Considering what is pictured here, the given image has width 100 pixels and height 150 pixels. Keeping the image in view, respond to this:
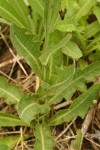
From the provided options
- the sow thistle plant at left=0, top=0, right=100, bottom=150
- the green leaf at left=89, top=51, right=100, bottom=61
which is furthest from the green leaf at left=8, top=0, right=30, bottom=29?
the green leaf at left=89, top=51, right=100, bottom=61

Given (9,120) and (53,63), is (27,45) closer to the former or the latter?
(53,63)

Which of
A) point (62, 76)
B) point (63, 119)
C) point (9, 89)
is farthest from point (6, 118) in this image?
point (62, 76)

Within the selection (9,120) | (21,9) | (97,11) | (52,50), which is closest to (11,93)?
(9,120)

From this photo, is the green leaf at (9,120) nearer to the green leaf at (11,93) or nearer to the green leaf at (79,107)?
the green leaf at (11,93)

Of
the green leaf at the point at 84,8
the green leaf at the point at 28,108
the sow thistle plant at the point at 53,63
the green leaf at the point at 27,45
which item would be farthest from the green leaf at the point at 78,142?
the green leaf at the point at 84,8

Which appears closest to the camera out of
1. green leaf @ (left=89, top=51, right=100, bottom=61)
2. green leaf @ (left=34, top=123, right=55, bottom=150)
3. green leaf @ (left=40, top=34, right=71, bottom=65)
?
green leaf @ (left=40, top=34, right=71, bottom=65)

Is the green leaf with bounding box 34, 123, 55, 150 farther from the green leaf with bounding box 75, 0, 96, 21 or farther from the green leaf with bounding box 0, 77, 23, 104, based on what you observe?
the green leaf with bounding box 75, 0, 96, 21
